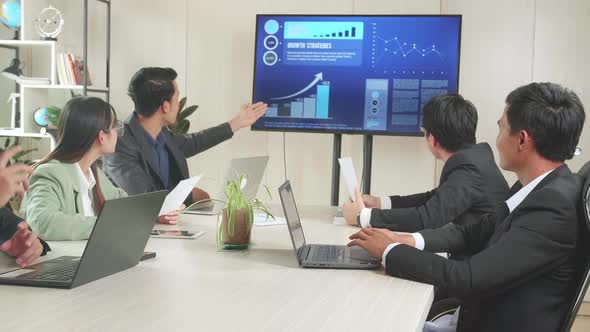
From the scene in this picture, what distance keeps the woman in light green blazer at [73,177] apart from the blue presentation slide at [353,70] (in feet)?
7.49

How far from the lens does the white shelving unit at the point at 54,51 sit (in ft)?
18.7

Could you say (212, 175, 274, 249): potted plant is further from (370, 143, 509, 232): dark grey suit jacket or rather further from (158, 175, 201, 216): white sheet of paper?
(370, 143, 509, 232): dark grey suit jacket

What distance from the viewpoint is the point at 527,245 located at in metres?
1.91

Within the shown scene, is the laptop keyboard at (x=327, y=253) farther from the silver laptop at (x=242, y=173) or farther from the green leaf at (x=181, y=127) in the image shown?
the green leaf at (x=181, y=127)

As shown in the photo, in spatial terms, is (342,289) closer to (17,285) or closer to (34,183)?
(17,285)

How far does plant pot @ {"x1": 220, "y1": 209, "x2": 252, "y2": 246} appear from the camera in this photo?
2.51m

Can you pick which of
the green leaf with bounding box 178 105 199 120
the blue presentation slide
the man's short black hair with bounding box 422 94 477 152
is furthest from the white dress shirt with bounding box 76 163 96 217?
the green leaf with bounding box 178 105 199 120

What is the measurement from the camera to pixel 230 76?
5.83 meters

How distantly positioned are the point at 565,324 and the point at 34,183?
1791 millimetres

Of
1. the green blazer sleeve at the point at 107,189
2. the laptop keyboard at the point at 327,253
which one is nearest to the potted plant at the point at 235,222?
the laptop keyboard at the point at 327,253

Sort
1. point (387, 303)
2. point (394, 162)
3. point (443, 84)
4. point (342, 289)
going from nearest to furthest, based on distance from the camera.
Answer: point (387, 303) < point (342, 289) < point (443, 84) < point (394, 162)

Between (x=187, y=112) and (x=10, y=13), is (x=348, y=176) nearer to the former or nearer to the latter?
(x=187, y=112)

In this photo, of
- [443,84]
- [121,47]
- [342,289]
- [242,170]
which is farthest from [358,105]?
[342,289]

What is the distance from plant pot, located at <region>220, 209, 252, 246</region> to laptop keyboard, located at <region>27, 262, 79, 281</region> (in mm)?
606
